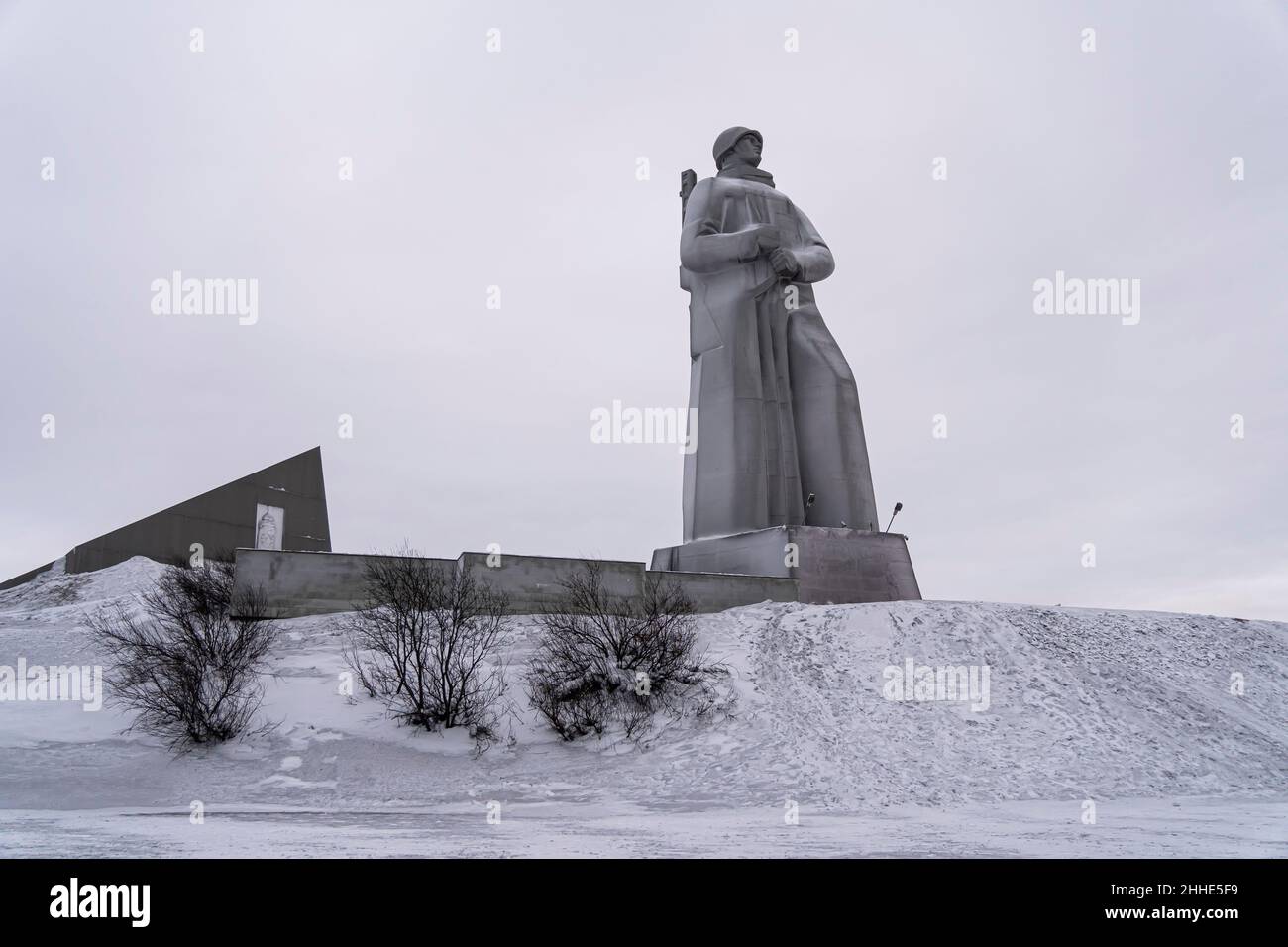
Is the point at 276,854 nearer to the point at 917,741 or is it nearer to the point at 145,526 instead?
the point at 917,741

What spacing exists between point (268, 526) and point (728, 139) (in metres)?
15.2

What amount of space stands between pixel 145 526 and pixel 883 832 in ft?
71.9

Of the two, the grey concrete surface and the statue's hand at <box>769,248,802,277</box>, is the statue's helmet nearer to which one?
the statue's hand at <box>769,248,802,277</box>

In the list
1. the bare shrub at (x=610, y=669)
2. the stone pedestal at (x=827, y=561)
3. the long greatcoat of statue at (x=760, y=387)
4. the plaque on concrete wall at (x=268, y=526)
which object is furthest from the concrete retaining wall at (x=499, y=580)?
the plaque on concrete wall at (x=268, y=526)

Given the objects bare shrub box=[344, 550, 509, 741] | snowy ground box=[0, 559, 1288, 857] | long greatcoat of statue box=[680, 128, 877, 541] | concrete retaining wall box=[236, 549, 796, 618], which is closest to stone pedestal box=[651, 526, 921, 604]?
concrete retaining wall box=[236, 549, 796, 618]

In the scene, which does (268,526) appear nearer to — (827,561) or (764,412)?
(764,412)

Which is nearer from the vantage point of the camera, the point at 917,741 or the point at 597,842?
the point at 597,842

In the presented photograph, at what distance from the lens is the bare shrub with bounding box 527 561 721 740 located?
12164mm

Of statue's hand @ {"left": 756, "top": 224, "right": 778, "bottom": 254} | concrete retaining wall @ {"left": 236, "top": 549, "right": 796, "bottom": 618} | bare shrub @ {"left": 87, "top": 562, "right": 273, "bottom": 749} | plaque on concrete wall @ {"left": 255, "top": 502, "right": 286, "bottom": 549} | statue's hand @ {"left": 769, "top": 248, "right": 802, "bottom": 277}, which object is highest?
statue's hand @ {"left": 756, "top": 224, "right": 778, "bottom": 254}

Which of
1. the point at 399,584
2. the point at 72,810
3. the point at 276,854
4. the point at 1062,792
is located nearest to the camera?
the point at 276,854

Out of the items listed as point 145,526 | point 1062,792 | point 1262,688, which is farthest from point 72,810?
point 145,526

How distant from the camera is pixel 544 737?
39.3 ft

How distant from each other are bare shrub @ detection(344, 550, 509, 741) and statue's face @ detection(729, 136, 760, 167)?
34.4 feet

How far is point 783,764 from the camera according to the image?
1088 cm
